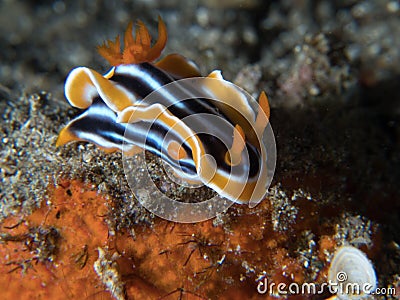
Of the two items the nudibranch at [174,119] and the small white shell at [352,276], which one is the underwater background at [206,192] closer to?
the small white shell at [352,276]

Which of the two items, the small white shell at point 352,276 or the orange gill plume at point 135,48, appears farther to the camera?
the orange gill plume at point 135,48

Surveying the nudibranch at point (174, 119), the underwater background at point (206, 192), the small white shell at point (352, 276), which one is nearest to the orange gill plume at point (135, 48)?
the nudibranch at point (174, 119)

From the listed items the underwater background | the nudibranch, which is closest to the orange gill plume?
the nudibranch

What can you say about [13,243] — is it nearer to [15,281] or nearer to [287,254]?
[15,281]

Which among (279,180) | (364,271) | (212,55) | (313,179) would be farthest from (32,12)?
(364,271)

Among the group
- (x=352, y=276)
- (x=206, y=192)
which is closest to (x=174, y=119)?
(x=206, y=192)

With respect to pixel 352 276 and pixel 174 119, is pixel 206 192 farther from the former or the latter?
pixel 352 276

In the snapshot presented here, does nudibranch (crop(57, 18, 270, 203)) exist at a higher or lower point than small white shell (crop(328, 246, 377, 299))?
higher

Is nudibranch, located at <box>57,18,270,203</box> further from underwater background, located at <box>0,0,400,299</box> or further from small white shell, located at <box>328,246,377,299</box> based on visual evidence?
small white shell, located at <box>328,246,377,299</box>
